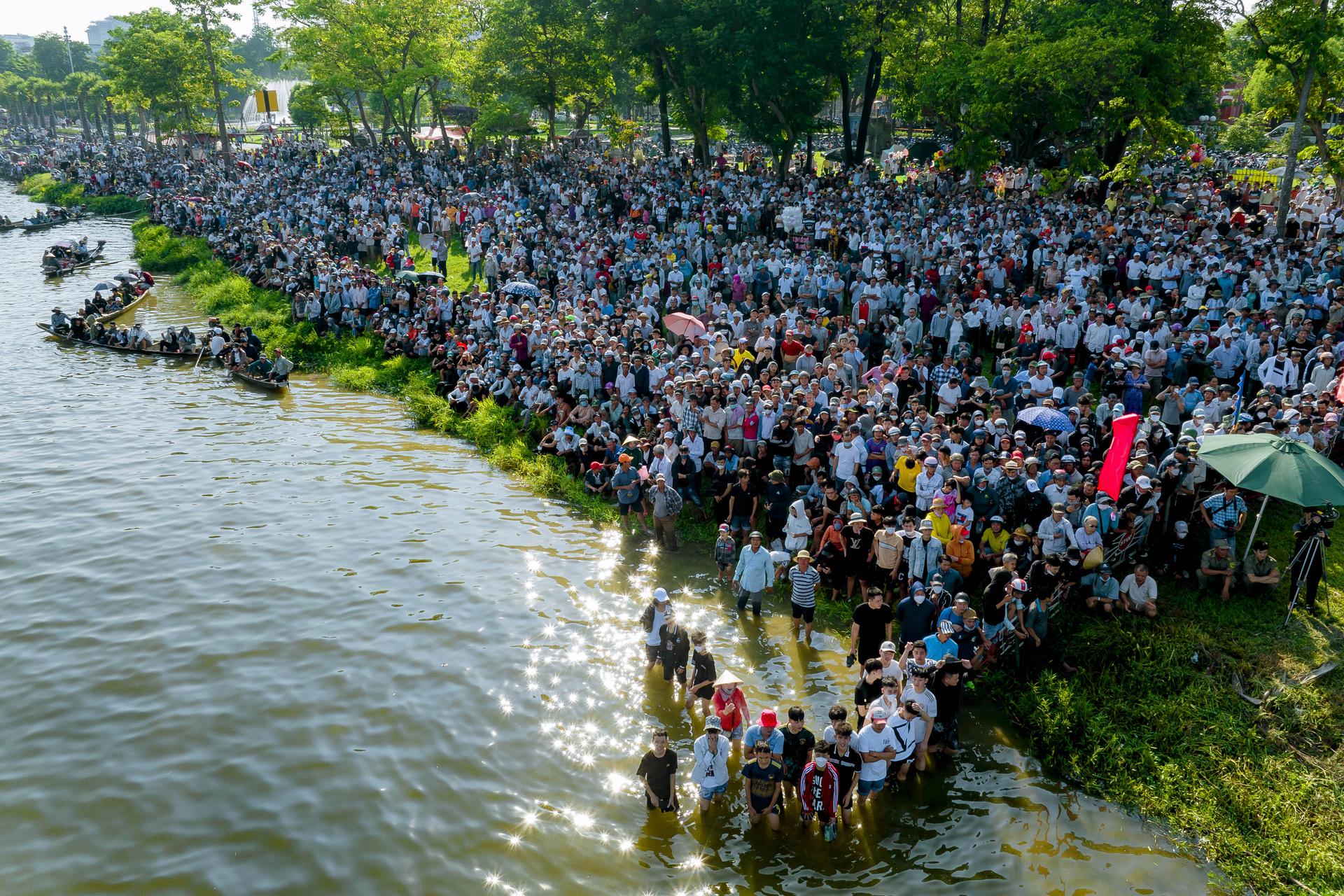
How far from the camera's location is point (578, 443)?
1712cm

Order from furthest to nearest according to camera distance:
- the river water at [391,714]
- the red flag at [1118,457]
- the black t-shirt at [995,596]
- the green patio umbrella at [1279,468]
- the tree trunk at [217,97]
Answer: the tree trunk at [217,97], the red flag at [1118,457], the black t-shirt at [995,596], the green patio umbrella at [1279,468], the river water at [391,714]

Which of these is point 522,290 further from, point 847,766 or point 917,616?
point 847,766

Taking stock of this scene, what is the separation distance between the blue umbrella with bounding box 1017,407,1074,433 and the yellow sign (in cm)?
8546

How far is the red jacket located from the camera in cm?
828

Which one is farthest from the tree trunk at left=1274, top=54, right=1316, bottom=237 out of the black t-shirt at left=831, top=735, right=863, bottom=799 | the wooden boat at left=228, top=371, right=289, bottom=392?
the wooden boat at left=228, top=371, right=289, bottom=392

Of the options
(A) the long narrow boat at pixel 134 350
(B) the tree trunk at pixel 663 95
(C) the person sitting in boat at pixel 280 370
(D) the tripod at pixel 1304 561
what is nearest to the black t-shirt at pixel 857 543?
(D) the tripod at pixel 1304 561

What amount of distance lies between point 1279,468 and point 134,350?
31.6 metres

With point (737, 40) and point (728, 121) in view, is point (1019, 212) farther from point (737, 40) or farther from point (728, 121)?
point (728, 121)

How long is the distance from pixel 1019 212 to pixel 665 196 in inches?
497

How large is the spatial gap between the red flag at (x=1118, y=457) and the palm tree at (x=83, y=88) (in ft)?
355

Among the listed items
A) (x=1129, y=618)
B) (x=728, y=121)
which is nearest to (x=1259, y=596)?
(x=1129, y=618)

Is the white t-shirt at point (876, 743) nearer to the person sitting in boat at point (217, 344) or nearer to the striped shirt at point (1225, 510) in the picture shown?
the striped shirt at point (1225, 510)

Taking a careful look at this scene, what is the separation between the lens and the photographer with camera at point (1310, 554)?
36.1 feet

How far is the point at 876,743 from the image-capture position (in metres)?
8.63
